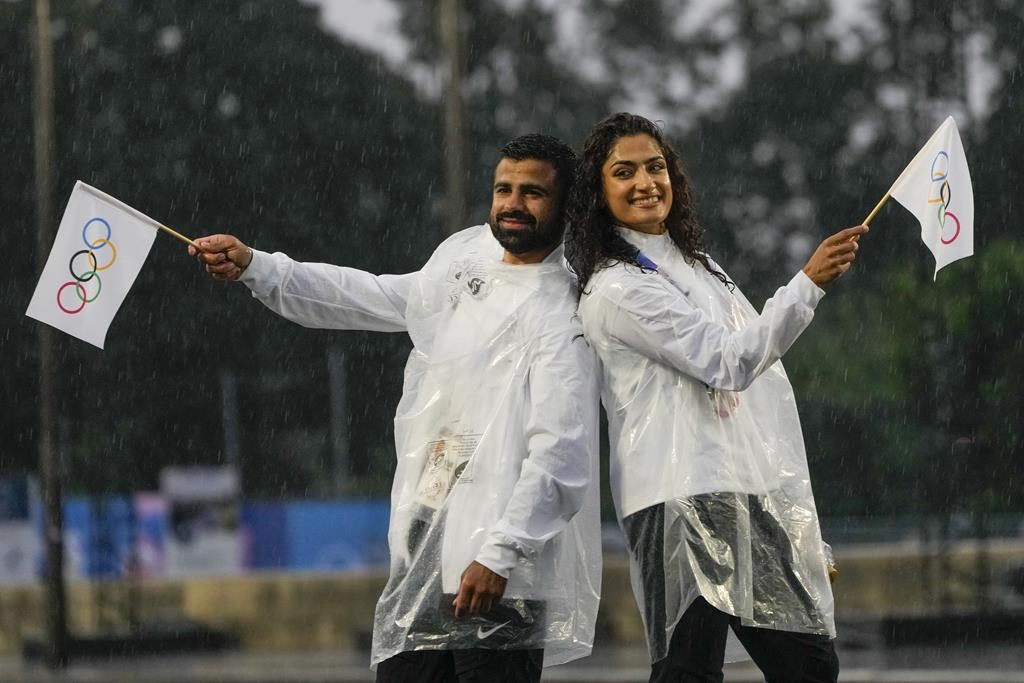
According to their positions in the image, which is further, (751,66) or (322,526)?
(751,66)

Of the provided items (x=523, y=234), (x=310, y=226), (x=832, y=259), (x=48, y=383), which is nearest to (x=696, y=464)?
(x=832, y=259)

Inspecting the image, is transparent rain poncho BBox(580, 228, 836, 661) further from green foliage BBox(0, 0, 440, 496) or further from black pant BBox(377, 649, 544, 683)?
green foliage BBox(0, 0, 440, 496)

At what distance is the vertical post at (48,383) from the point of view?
15266 mm

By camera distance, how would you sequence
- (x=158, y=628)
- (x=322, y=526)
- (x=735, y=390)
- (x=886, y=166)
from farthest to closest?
(x=886, y=166) < (x=322, y=526) < (x=158, y=628) < (x=735, y=390)

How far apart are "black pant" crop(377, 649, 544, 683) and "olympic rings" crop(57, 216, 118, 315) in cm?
118

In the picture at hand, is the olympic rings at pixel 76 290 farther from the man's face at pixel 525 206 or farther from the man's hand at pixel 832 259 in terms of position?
the man's hand at pixel 832 259

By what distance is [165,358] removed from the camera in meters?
24.6

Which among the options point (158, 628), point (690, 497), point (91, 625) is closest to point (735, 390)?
point (690, 497)

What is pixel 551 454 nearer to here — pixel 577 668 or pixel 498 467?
pixel 498 467

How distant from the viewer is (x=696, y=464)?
13.3 feet

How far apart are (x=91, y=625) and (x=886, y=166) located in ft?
38.9

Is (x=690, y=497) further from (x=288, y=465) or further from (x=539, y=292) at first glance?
(x=288, y=465)

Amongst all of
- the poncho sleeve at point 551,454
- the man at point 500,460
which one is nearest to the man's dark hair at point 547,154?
the man at point 500,460

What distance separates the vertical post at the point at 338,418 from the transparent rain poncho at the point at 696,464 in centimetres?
2050
